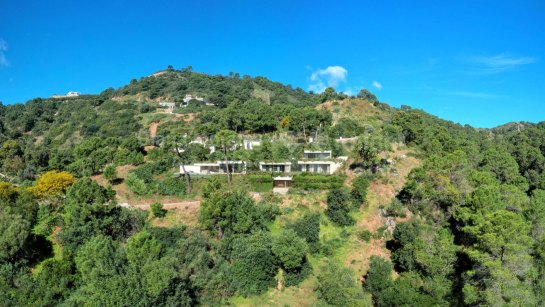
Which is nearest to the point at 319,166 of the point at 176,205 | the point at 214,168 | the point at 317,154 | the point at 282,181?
the point at 317,154

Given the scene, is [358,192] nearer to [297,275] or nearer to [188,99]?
[297,275]

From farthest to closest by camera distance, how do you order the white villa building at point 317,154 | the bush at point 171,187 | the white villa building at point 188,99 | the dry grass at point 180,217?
the white villa building at point 188,99 → the white villa building at point 317,154 → the bush at point 171,187 → the dry grass at point 180,217

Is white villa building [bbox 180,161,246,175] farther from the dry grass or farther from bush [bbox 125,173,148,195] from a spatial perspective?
the dry grass

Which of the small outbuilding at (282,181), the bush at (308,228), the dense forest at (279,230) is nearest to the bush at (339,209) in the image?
the dense forest at (279,230)

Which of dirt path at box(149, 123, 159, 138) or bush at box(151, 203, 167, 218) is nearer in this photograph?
bush at box(151, 203, 167, 218)

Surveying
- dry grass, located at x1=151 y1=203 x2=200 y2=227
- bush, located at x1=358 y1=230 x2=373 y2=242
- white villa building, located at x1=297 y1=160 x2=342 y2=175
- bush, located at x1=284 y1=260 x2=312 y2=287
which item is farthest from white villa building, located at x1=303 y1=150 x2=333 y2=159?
bush, located at x1=284 y1=260 x2=312 y2=287

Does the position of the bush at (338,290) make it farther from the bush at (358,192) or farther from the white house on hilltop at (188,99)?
the white house on hilltop at (188,99)
